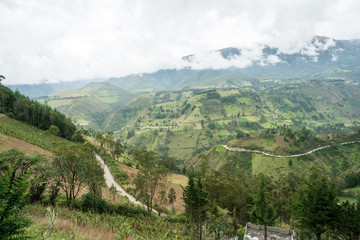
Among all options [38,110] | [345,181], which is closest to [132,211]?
[38,110]

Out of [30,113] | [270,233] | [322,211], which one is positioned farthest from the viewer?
[30,113]

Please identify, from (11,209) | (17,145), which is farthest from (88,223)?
(17,145)

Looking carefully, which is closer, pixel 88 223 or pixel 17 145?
pixel 88 223

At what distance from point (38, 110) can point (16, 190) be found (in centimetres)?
10057

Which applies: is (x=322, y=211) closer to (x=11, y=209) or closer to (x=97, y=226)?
(x=97, y=226)

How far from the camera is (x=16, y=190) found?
8578mm

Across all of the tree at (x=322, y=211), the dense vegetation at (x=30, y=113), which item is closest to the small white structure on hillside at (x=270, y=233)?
the tree at (x=322, y=211)

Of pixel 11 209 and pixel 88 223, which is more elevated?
pixel 11 209

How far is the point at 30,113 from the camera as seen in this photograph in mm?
88250

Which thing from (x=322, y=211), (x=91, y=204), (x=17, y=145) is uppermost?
(x=17, y=145)

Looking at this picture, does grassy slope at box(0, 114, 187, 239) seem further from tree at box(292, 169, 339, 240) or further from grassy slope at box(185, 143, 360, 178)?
grassy slope at box(185, 143, 360, 178)

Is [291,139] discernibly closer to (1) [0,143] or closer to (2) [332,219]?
(2) [332,219]

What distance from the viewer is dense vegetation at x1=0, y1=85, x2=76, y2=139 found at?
85812mm

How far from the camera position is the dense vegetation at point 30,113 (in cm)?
8581
